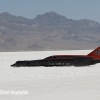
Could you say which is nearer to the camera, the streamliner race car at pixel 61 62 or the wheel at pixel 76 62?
the streamliner race car at pixel 61 62

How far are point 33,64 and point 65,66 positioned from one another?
8.79 ft

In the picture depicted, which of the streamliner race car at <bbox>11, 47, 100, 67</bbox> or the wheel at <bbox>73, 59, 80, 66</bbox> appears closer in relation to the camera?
the streamliner race car at <bbox>11, 47, 100, 67</bbox>

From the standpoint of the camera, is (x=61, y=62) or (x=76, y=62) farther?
(x=76, y=62)
